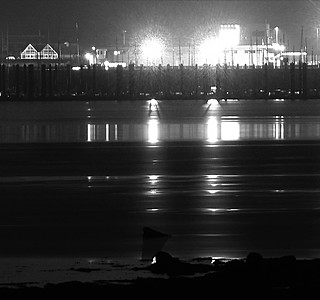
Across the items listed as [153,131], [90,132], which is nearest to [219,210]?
[153,131]

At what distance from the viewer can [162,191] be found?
1742 cm

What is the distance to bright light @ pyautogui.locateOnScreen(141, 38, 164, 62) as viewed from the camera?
16038 centimetres

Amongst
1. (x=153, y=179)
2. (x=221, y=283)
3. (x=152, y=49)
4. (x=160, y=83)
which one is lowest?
(x=221, y=283)

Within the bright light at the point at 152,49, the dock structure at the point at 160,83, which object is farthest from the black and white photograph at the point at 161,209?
the bright light at the point at 152,49

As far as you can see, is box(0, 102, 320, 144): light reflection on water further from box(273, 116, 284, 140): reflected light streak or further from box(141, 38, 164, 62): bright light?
box(141, 38, 164, 62): bright light

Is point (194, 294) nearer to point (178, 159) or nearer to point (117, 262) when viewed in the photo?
point (117, 262)

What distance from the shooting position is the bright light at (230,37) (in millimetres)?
149575

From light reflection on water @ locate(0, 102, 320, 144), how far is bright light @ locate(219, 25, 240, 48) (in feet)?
348

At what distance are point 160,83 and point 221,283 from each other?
89.7 m

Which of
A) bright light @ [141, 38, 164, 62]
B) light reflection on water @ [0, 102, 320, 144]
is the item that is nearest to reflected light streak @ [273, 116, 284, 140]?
light reflection on water @ [0, 102, 320, 144]

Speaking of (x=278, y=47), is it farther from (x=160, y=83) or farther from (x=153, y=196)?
(x=153, y=196)

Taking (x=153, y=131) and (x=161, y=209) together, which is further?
(x=153, y=131)

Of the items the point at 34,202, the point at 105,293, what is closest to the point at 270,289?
the point at 105,293

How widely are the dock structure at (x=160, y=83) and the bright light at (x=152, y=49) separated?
47.6 metres
